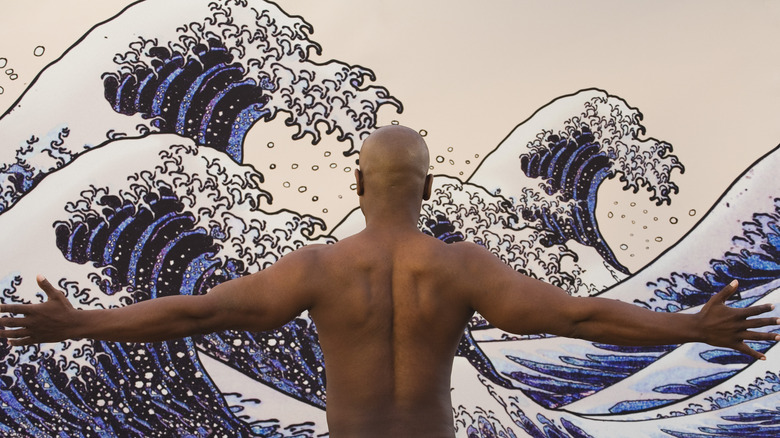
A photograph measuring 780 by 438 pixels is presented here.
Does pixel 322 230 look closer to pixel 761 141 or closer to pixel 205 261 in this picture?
pixel 205 261

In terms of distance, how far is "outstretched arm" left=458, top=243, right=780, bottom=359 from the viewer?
223cm

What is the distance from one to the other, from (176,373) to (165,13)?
147cm

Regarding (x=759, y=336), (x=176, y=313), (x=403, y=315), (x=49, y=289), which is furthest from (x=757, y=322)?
(x=49, y=289)

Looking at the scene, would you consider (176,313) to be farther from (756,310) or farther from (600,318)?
(756,310)

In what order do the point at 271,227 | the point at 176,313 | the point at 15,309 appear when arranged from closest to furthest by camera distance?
the point at 15,309
the point at 176,313
the point at 271,227

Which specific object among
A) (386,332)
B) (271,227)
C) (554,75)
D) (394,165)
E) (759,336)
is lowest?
(759,336)

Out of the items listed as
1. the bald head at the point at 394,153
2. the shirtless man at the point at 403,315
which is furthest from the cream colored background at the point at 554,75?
the shirtless man at the point at 403,315

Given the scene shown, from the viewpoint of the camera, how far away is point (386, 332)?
2309 millimetres

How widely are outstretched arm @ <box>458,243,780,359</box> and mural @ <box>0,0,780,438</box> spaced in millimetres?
1717

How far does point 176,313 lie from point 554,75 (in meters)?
2.35

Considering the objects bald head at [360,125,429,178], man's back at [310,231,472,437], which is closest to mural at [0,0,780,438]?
bald head at [360,125,429,178]

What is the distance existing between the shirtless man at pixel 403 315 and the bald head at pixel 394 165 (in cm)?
12

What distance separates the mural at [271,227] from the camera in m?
3.89

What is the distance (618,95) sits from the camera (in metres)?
4.09
